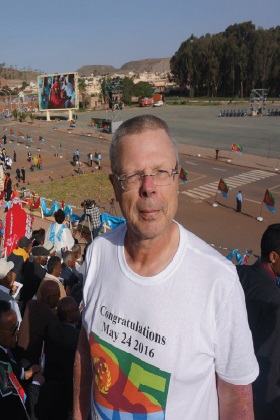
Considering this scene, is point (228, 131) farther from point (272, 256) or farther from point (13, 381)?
point (13, 381)

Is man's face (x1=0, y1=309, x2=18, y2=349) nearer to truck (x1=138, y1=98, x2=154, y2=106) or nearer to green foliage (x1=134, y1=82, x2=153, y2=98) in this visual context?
truck (x1=138, y1=98, x2=154, y2=106)

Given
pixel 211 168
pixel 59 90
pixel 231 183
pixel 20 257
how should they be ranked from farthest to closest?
pixel 59 90
pixel 211 168
pixel 231 183
pixel 20 257

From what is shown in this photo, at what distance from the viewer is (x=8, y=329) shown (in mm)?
3646

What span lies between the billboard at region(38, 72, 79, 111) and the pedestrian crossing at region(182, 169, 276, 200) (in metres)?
36.9

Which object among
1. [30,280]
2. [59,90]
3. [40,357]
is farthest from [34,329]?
[59,90]

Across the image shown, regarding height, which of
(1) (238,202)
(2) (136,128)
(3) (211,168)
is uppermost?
(2) (136,128)

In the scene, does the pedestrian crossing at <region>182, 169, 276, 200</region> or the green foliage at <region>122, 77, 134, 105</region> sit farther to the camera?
the green foliage at <region>122, 77, 134, 105</region>

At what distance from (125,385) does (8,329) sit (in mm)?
2130

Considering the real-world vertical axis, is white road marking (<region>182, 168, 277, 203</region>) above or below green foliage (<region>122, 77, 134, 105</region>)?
below

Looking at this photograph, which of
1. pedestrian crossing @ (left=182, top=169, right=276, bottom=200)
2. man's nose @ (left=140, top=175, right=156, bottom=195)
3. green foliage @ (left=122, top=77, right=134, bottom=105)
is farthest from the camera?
green foliage @ (left=122, top=77, right=134, bottom=105)

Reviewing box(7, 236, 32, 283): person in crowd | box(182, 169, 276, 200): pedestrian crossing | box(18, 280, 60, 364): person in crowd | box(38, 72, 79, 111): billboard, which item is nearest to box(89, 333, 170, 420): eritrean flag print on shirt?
box(18, 280, 60, 364): person in crowd

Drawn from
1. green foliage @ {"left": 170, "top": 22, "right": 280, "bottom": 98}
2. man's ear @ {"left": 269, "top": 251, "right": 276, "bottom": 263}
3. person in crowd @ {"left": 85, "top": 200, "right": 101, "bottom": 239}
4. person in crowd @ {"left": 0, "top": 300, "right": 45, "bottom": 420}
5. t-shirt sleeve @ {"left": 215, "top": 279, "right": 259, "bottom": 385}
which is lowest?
person in crowd @ {"left": 85, "top": 200, "right": 101, "bottom": 239}

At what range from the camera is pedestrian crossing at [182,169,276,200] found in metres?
22.2

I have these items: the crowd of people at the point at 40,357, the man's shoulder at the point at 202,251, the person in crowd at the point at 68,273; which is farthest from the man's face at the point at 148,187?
the person in crowd at the point at 68,273
